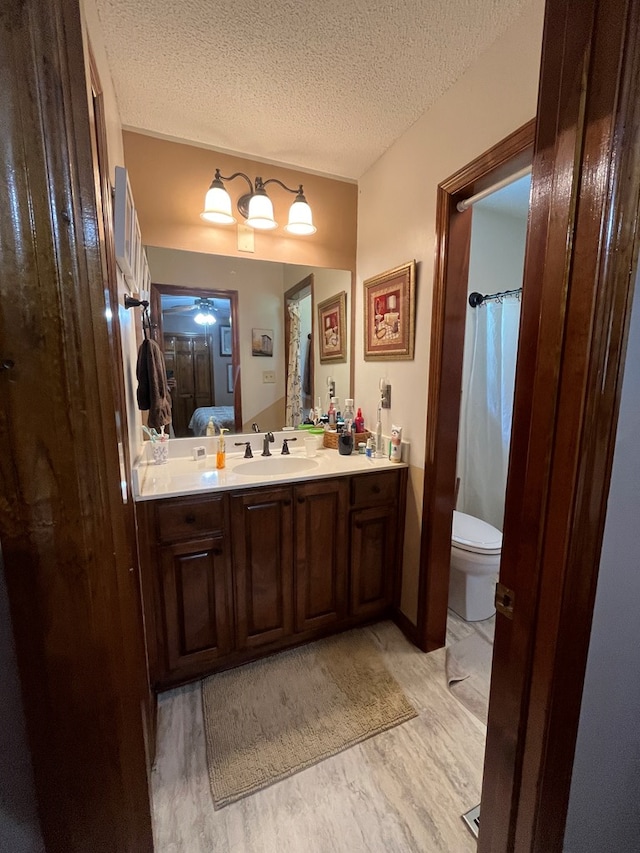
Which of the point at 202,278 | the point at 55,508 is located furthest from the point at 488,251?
the point at 55,508

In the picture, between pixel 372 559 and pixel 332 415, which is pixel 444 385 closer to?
pixel 332 415

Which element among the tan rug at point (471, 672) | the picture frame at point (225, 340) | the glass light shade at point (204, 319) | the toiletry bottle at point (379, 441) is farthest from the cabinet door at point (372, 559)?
the glass light shade at point (204, 319)

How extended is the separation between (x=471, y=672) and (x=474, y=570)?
0.47 metres

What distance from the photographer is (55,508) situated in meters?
0.40

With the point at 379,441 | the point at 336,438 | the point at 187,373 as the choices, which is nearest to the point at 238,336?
the point at 187,373

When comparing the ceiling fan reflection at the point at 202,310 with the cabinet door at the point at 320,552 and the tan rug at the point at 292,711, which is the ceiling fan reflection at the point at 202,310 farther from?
the tan rug at the point at 292,711

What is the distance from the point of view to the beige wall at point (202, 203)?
1704 millimetres

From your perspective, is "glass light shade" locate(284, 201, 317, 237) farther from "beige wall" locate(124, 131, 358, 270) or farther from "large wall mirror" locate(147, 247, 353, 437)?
"large wall mirror" locate(147, 247, 353, 437)

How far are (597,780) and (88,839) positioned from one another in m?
0.93

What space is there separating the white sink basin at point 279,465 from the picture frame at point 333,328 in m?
0.67

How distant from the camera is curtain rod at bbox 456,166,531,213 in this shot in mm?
1240

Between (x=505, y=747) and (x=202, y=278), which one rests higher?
(x=202, y=278)

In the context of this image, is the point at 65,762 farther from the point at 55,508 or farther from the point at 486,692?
the point at 486,692

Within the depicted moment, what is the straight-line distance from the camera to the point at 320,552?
5.66 ft
